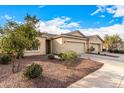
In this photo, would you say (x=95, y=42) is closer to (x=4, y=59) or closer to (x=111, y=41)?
(x=111, y=41)

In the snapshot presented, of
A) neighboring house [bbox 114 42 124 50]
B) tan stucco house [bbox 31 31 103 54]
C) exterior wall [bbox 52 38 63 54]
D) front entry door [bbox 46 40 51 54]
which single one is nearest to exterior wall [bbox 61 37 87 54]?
tan stucco house [bbox 31 31 103 54]

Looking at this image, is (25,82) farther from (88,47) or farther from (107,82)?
(88,47)

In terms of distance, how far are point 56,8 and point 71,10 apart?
1.36 m

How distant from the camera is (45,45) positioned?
20.4 metres

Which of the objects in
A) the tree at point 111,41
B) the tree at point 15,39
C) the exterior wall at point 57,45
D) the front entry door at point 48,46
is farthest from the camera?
the tree at point 111,41

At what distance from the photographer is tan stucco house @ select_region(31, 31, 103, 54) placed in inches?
788

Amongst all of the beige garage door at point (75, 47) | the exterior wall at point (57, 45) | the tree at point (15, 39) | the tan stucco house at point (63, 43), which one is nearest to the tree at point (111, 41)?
the tan stucco house at point (63, 43)

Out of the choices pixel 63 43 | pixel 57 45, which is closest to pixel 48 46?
pixel 57 45

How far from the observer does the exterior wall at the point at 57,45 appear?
66.7ft

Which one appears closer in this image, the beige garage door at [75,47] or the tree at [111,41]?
the beige garage door at [75,47]

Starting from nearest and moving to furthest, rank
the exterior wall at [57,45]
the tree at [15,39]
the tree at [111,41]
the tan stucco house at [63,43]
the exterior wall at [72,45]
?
the tree at [15,39] → the tan stucco house at [63,43] → the exterior wall at [72,45] → the exterior wall at [57,45] → the tree at [111,41]

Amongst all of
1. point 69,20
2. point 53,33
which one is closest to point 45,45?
point 53,33

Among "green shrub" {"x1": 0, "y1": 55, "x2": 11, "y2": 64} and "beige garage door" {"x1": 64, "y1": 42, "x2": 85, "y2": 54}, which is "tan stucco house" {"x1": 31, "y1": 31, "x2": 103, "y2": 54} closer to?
"beige garage door" {"x1": 64, "y1": 42, "x2": 85, "y2": 54}

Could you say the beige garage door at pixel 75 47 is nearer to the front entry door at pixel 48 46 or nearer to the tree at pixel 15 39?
the front entry door at pixel 48 46
